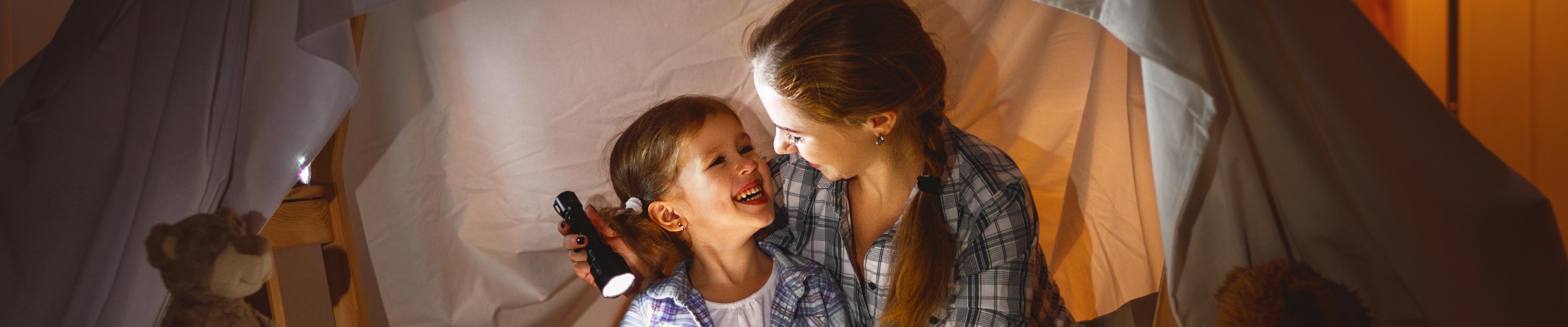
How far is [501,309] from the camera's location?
1.89 meters

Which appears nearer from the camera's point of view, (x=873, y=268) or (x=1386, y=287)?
(x=1386, y=287)

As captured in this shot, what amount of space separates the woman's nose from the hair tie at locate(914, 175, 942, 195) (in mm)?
216

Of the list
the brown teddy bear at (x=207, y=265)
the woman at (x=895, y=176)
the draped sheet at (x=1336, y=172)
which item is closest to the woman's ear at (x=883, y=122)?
the woman at (x=895, y=176)

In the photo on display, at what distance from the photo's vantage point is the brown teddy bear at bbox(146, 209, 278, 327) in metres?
1.03

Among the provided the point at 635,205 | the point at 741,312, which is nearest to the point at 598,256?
the point at 635,205

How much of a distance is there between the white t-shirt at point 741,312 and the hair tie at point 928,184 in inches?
13.4

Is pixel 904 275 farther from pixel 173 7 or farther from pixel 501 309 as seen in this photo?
pixel 173 7

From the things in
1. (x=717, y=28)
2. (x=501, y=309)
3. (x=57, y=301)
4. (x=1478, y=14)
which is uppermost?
(x=717, y=28)

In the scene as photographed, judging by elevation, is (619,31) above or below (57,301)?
above

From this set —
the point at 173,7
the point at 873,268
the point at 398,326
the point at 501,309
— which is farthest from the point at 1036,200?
the point at 173,7

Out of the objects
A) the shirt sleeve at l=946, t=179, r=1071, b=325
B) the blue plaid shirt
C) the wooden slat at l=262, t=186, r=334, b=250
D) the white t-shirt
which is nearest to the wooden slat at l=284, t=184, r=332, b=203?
the wooden slat at l=262, t=186, r=334, b=250

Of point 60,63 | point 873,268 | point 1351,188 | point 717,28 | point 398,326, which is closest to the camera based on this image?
point 1351,188

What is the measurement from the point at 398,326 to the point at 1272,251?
1.56m

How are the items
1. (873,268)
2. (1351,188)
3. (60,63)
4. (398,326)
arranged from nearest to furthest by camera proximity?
(1351,188) < (60,63) < (873,268) < (398,326)
